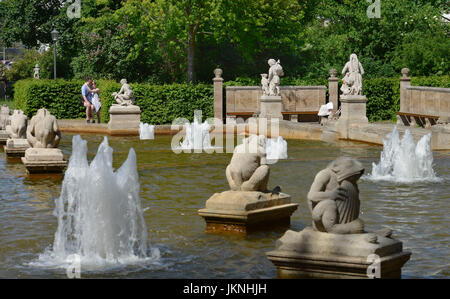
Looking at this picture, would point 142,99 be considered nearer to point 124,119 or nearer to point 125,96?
point 125,96

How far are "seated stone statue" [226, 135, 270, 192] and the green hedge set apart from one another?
79.5 feet

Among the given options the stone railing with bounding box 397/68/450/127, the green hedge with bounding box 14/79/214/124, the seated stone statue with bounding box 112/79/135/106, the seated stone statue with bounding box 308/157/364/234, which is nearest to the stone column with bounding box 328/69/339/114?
the stone railing with bounding box 397/68/450/127

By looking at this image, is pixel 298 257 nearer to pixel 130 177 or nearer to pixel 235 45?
pixel 130 177

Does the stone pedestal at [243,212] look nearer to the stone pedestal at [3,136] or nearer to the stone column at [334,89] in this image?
the stone pedestal at [3,136]

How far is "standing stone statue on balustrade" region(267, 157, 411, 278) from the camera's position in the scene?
803 cm

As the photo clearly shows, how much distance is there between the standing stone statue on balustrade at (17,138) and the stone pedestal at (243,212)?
10748 mm

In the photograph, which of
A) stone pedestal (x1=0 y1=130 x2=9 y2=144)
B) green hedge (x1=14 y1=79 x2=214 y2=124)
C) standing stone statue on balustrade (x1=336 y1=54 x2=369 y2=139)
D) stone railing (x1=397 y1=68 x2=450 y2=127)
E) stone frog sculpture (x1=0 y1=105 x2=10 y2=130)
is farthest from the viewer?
green hedge (x1=14 y1=79 x2=214 y2=124)

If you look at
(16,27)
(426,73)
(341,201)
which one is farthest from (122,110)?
(16,27)

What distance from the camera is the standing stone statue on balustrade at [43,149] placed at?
1731cm

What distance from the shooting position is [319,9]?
45.6 m

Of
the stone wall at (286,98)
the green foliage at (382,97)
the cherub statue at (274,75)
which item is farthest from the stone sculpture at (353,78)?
the green foliage at (382,97)

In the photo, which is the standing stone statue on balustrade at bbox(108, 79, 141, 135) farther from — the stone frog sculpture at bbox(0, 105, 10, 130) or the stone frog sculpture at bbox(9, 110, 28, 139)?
the stone frog sculpture at bbox(9, 110, 28, 139)

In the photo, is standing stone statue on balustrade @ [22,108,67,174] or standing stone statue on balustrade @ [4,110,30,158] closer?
standing stone statue on balustrade @ [22,108,67,174]

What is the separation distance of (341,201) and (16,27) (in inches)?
1999
